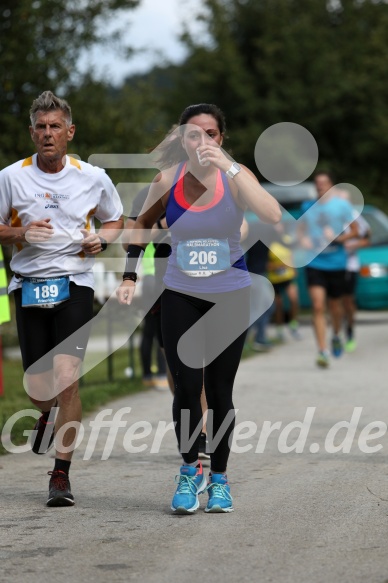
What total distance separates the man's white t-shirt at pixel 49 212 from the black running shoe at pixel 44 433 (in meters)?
0.79

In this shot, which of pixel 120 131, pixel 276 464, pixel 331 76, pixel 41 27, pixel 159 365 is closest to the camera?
pixel 276 464

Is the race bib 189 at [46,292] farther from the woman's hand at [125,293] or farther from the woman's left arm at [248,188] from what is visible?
the woman's left arm at [248,188]

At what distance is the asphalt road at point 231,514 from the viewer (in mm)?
5246

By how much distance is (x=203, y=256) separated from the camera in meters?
6.43

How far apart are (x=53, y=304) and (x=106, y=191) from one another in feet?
2.32

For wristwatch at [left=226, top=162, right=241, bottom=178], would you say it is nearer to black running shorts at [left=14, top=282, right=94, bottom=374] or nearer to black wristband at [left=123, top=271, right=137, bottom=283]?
black wristband at [left=123, top=271, right=137, bottom=283]

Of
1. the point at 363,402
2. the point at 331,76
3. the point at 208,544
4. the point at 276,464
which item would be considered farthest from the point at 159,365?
the point at 331,76

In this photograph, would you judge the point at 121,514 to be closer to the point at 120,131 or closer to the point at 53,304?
the point at 53,304

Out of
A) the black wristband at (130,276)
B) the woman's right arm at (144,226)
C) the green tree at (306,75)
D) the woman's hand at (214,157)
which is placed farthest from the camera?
the green tree at (306,75)

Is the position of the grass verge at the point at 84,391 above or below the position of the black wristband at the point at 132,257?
below

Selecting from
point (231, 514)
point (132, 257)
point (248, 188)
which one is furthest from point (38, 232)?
point (231, 514)

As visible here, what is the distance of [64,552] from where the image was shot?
5586 mm

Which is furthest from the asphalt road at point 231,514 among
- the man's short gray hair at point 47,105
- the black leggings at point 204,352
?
the man's short gray hair at point 47,105

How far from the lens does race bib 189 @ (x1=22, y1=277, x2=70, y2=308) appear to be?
271 inches
